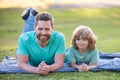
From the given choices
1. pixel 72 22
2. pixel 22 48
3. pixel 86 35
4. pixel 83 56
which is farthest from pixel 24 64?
pixel 72 22

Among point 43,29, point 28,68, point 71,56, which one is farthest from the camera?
point 71,56

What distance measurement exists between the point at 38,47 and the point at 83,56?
0.99 meters

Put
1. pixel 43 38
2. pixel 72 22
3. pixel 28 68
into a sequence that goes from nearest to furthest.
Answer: pixel 43 38, pixel 28 68, pixel 72 22

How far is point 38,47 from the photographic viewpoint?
23.2ft

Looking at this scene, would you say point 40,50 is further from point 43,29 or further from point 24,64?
point 43,29

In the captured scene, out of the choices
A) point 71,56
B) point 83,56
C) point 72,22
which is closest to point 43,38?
point 71,56

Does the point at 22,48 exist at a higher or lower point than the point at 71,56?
higher

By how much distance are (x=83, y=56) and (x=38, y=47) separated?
3.24 ft

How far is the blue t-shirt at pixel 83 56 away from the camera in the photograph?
7.30 metres

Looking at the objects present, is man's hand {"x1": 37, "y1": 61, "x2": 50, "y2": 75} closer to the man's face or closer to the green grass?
the man's face

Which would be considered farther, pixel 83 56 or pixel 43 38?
pixel 83 56

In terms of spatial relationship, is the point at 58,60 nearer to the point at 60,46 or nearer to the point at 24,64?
the point at 60,46

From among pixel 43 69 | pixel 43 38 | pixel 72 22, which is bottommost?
pixel 43 69

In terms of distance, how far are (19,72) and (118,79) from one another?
6.62 ft
